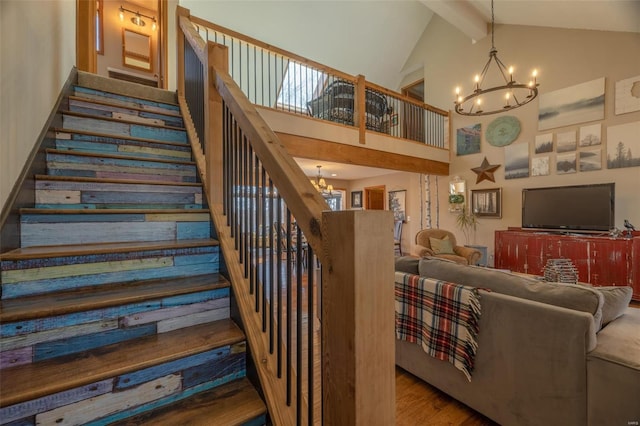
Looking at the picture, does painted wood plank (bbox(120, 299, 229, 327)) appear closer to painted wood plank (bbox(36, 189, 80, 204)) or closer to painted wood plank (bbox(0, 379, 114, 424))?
painted wood plank (bbox(0, 379, 114, 424))

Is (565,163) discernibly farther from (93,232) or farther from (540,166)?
(93,232)

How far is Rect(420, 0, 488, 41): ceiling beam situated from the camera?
5082 mm

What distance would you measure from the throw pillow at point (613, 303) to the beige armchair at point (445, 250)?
3.02 m

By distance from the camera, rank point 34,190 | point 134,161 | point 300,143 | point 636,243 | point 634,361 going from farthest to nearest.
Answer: point 300,143 → point 636,243 → point 134,161 → point 34,190 → point 634,361

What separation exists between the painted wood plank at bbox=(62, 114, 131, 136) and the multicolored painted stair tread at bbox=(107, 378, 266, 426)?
2021 mm

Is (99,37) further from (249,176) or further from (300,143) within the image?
(249,176)

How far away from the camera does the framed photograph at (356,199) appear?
8.79 m

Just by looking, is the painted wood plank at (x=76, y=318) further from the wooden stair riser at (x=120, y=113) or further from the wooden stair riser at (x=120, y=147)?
the wooden stair riser at (x=120, y=113)

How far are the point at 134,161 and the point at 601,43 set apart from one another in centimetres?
664

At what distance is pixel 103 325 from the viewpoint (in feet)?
3.51

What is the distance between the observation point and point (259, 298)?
121 centimetres

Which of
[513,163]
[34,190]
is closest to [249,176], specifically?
[34,190]

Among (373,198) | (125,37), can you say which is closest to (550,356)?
(373,198)

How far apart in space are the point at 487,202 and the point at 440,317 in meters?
4.97
